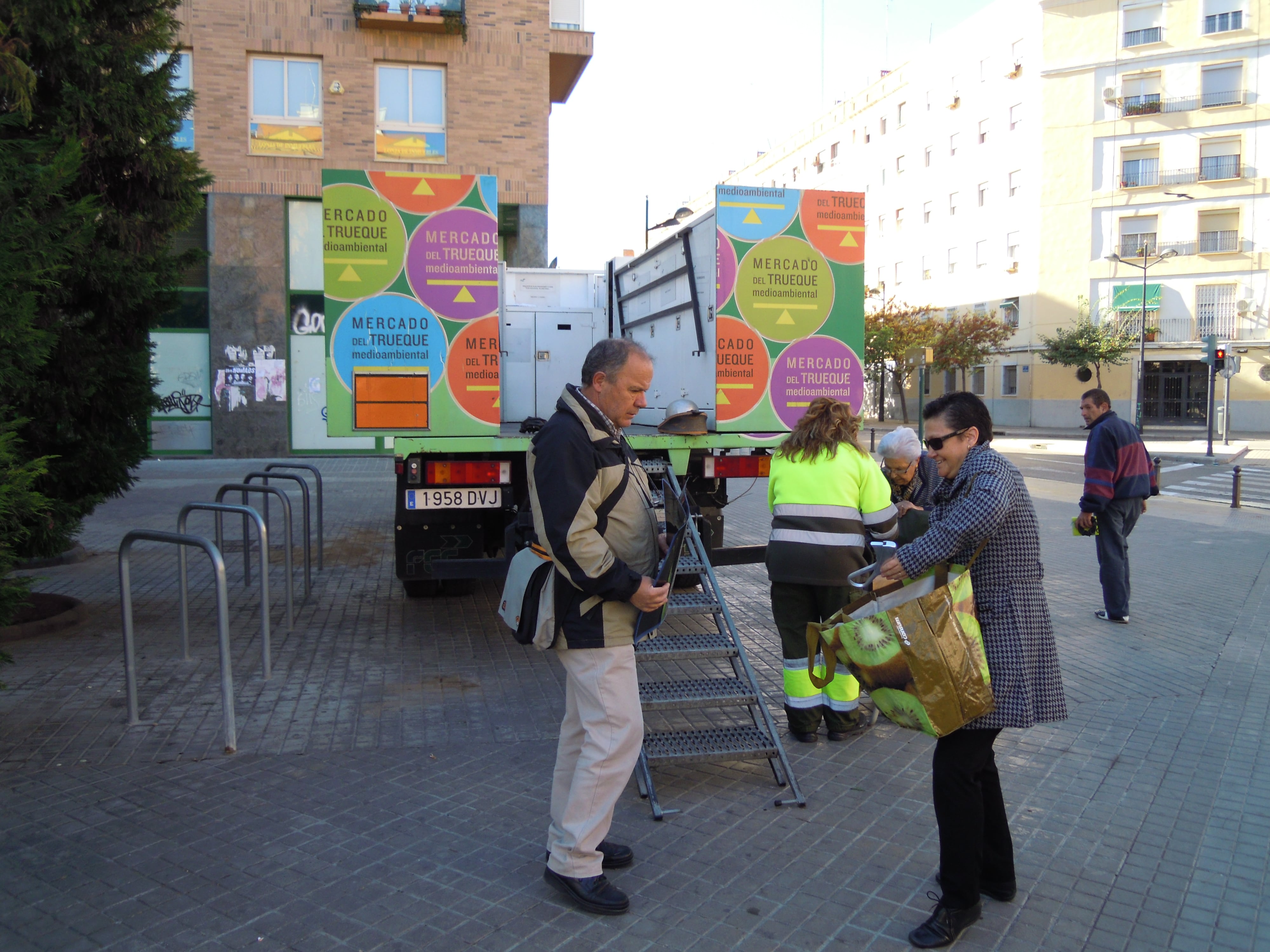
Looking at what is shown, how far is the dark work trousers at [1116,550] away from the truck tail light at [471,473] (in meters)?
4.59

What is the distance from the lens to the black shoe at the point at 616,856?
3629 millimetres

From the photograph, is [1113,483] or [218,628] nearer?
[218,628]

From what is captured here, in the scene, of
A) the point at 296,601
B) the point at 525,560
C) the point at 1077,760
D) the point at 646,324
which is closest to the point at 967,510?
the point at 525,560

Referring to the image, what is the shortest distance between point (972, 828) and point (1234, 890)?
1.19 m

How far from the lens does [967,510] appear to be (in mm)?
3107

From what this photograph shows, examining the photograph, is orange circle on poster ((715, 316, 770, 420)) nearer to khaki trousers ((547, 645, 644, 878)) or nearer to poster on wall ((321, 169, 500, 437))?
poster on wall ((321, 169, 500, 437))

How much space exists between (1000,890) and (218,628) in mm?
3934

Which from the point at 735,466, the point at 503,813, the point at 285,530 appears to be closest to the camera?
the point at 503,813

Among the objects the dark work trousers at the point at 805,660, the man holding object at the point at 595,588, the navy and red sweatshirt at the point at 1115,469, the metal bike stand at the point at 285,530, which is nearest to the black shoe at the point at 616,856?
the man holding object at the point at 595,588

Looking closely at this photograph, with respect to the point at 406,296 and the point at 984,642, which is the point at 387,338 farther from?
the point at 984,642

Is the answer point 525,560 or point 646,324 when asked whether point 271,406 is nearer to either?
point 646,324

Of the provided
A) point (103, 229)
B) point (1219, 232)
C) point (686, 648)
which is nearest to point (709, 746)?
point (686, 648)

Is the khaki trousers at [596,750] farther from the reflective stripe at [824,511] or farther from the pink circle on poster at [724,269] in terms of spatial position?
the pink circle on poster at [724,269]

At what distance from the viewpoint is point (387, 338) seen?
641 cm
